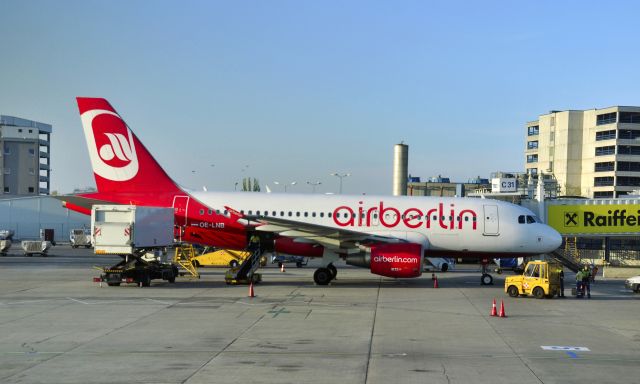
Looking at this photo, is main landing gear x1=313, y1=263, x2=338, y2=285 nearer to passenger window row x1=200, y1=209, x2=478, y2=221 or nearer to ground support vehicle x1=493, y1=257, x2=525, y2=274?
passenger window row x1=200, y1=209, x2=478, y2=221

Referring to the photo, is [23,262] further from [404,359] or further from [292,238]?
[404,359]

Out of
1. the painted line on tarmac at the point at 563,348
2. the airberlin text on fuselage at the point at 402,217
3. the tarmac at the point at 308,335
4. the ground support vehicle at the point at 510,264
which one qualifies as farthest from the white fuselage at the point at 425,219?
the painted line on tarmac at the point at 563,348

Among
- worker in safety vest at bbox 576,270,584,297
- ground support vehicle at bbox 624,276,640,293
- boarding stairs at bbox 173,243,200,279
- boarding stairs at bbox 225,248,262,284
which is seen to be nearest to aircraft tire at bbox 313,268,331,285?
boarding stairs at bbox 225,248,262,284

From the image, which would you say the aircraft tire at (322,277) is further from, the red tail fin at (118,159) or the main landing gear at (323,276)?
the red tail fin at (118,159)

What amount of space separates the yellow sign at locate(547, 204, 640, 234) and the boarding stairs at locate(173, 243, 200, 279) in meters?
30.1

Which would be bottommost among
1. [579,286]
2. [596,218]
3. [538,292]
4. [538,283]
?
[538,292]

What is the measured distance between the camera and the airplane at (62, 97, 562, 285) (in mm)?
36688

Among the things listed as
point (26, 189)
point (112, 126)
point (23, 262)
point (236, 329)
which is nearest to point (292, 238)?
point (112, 126)

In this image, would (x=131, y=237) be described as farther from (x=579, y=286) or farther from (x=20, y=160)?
(x=20, y=160)

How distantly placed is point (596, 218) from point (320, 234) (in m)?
30.4

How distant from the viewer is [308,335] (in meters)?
20.3

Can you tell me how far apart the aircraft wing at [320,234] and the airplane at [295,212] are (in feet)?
2.04

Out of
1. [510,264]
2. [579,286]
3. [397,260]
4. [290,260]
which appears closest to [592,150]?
[510,264]

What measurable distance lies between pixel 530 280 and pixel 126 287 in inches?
725
